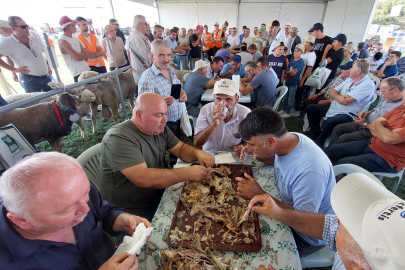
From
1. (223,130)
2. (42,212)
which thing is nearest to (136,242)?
(42,212)

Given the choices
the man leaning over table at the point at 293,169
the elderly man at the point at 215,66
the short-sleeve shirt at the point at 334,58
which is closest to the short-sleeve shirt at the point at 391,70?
the short-sleeve shirt at the point at 334,58

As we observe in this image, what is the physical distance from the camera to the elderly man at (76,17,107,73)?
4.81 m

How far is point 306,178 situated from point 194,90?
3401 mm

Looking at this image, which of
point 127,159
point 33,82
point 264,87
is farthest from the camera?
point 264,87

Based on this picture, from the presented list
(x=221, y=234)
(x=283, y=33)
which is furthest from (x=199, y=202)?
(x=283, y=33)

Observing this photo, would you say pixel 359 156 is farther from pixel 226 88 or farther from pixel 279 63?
pixel 279 63

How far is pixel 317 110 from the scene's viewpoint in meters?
4.62

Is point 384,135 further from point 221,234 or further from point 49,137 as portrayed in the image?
point 49,137

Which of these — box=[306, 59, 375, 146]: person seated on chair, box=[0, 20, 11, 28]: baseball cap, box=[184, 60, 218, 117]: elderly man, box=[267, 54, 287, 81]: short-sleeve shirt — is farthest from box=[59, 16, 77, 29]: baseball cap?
box=[306, 59, 375, 146]: person seated on chair

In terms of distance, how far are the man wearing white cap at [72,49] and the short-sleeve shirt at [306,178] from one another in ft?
16.9

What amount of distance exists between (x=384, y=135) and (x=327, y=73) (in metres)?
3.51

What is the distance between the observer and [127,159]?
172cm

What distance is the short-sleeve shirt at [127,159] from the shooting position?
5.67 feet

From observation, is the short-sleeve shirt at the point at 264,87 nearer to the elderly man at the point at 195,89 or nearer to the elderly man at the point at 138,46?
the elderly man at the point at 195,89
